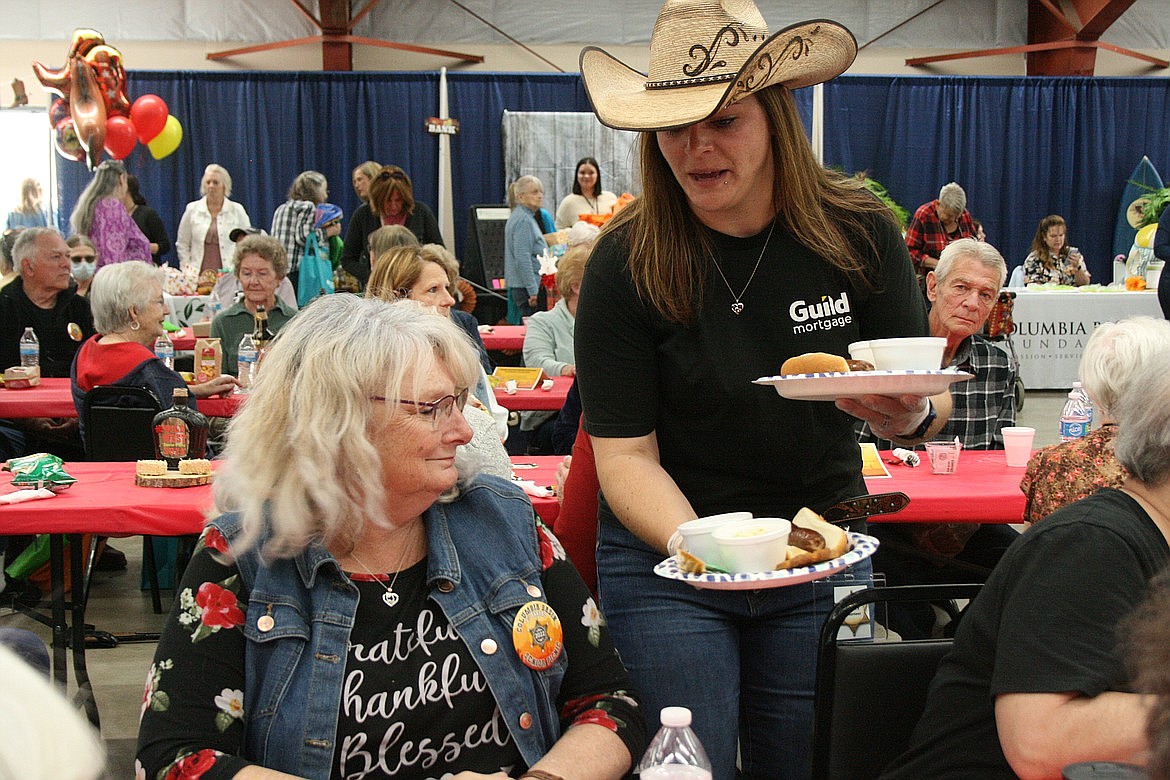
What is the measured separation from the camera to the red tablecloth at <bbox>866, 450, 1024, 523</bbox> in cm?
318

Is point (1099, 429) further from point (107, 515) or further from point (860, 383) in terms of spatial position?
point (107, 515)

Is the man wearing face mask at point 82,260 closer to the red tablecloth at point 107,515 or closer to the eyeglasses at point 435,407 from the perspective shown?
the red tablecloth at point 107,515

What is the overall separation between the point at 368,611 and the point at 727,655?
0.60 metres

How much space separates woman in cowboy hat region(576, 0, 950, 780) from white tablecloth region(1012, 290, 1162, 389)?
8.92 m

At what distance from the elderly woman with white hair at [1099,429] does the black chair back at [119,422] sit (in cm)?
308

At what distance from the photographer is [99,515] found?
3.14 m

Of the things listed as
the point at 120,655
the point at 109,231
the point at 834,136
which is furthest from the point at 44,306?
the point at 834,136

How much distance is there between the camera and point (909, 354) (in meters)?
1.79

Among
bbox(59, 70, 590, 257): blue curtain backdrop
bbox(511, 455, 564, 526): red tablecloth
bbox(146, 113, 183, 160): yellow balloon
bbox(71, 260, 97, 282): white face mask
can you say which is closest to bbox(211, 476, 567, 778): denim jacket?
bbox(511, 455, 564, 526): red tablecloth

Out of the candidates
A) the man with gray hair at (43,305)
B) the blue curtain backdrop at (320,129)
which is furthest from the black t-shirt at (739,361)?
the blue curtain backdrop at (320,129)

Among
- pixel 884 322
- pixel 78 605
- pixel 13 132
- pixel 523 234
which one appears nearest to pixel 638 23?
pixel 523 234

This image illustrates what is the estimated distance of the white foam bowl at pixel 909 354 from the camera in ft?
5.87

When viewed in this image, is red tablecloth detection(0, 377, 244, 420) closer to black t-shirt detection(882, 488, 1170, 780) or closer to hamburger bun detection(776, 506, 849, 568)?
hamburger bun detection(776, 506, 849, 568)

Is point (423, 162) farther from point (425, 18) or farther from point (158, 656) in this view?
point (158, 656)
